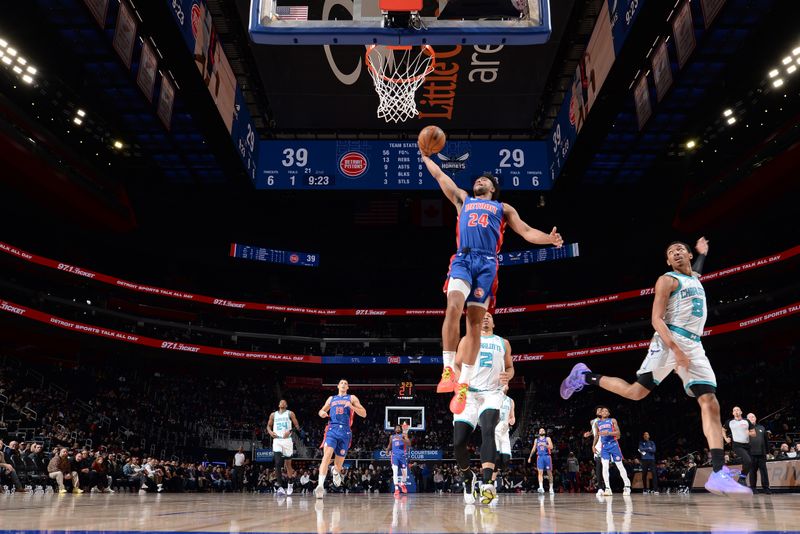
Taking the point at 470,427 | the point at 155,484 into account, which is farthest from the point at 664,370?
the point at 155,484

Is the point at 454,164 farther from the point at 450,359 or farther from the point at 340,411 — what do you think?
the point at 450,359

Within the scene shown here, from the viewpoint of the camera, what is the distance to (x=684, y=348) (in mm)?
6277

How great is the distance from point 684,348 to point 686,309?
396 millimetres

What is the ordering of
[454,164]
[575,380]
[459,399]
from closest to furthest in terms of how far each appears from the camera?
[459,399] < [575,380] < [454,164]

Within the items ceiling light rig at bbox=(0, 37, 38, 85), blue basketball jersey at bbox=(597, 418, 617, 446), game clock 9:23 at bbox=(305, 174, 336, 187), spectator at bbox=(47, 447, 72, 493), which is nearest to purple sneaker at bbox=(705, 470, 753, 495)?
blue basketball jersey at bbox=(597, 418, 617, 446)

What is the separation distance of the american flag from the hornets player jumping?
4.92 m

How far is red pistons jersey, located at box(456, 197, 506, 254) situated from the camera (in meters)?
5.73

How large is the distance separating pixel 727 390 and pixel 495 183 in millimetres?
24701

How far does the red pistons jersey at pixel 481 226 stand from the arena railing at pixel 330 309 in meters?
23.5

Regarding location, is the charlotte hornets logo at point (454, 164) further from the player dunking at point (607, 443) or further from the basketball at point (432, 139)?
the basketball at point (432, 139)

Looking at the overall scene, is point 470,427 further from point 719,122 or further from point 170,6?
point 719,122

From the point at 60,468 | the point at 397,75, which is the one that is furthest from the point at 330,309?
the point at 397,75

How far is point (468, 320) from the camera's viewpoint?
5508mm

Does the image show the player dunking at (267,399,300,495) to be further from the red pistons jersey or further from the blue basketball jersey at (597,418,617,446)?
the red pistons jersey
